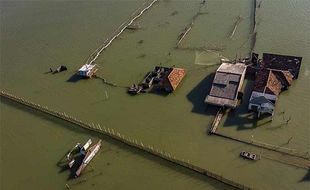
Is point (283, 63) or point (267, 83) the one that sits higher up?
point (283, 63)

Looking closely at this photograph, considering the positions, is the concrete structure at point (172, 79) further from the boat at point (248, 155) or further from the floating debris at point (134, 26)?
the floating debris at point (134, 26)

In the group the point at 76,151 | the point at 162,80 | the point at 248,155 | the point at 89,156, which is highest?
the point at 162,80

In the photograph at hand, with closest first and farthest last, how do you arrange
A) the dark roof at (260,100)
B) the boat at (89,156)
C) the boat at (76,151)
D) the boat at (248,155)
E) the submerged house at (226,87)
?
1. the boat at (248,155)
2. the boat at (89,156)
3. the boat at (76,151)
4. the dark roof at (260,100)
5. the submerged house at (226,87)

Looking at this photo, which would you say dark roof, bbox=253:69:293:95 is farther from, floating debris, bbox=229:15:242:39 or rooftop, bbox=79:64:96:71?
rooftop, bbox=79:64:96:71

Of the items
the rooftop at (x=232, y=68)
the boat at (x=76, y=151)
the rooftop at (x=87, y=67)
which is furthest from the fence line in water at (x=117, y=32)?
the rooftop at (x=232, y=68)

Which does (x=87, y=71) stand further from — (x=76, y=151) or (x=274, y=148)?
(x=274, y=148)

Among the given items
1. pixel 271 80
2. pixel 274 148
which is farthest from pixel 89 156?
pixel 271 80

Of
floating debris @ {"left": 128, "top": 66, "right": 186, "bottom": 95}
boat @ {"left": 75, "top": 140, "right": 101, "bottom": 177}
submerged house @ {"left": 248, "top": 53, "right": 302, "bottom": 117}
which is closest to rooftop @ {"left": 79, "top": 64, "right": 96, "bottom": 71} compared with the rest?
floating debris @ {"left": 128, "top": 66, "right": 186, "bottom": 95}
